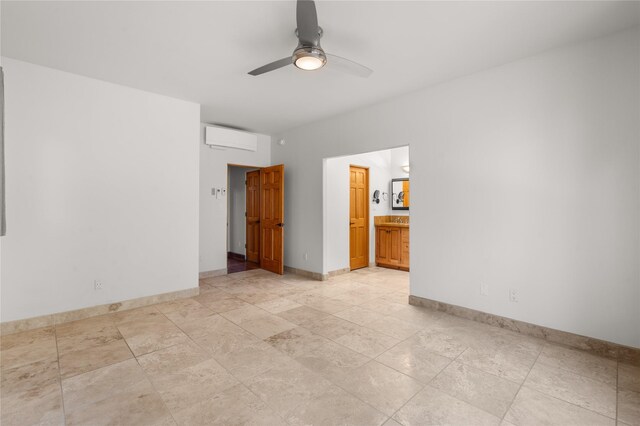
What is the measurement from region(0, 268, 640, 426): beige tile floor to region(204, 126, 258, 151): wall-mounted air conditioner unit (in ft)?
10.4

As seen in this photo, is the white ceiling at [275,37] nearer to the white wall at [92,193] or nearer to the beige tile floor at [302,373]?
the white wall at [92,193]

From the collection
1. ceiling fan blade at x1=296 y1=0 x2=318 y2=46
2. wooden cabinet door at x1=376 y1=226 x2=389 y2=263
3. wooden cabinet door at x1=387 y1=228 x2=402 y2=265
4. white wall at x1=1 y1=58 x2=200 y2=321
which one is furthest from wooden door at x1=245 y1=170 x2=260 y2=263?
ceiling fan blade at x1=296 y1=0 x2=318 y2=46

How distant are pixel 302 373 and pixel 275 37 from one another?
2.96m

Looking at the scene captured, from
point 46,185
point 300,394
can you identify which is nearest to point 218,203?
point 46,185

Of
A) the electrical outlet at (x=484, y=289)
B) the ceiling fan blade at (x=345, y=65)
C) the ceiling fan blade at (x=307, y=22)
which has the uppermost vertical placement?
the ceiling fan blade at (x=307, y=22)

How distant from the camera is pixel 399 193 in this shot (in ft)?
23.4

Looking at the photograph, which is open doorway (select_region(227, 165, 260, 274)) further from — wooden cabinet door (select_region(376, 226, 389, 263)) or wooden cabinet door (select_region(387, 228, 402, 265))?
wooden cabinet door (select_region(387, 228, 402, 265))

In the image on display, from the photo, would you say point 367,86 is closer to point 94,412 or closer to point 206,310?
point 206,310

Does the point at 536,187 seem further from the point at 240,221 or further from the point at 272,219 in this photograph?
the point at 240,221

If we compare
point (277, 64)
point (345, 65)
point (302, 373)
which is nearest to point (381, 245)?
point (302, 373)

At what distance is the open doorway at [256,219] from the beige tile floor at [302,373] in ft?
8.05

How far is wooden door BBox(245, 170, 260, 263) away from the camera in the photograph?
7.05 meters

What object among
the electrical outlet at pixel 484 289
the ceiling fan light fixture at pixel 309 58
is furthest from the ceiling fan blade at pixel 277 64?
the electrical outlet at pixel 484 289

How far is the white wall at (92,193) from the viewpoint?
3328 millimetres
